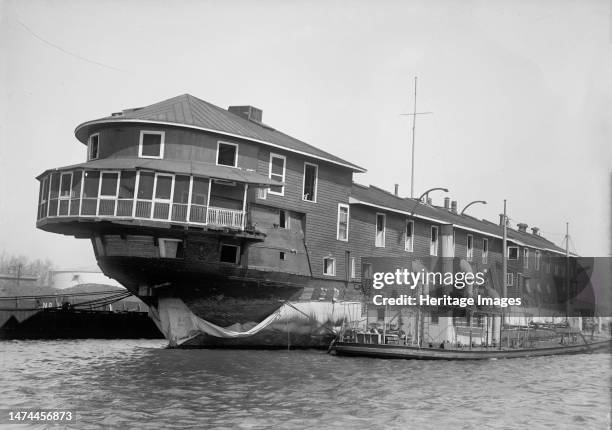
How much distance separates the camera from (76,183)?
35.9 m

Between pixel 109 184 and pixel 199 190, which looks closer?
pixel 109 184

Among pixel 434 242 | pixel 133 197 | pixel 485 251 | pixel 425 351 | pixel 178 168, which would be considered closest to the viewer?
pixel 133 197

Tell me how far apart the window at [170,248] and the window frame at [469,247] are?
34650 mm

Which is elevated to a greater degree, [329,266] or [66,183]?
[66,183]

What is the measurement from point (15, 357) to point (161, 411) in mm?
16668

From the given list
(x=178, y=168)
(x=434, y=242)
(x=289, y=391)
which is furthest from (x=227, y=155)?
(x=434, y=242)

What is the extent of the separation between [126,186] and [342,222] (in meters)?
16.5

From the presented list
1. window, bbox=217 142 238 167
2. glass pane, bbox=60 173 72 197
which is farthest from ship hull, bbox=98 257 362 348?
window, bbox=217 142 238 167

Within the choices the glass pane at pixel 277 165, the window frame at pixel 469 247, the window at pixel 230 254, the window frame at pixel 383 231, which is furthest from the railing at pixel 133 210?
the window frame at pixel 469 247

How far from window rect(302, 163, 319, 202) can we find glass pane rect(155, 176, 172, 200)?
11671 millimetres

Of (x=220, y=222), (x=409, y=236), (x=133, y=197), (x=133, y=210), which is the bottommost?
(x=220, y=222)

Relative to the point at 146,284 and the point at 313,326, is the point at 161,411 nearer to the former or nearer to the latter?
the point at 146,284

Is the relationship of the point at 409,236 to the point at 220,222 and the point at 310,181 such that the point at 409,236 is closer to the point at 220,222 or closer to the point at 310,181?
the point at 310,181

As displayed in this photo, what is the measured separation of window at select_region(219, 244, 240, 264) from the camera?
1542 inches
